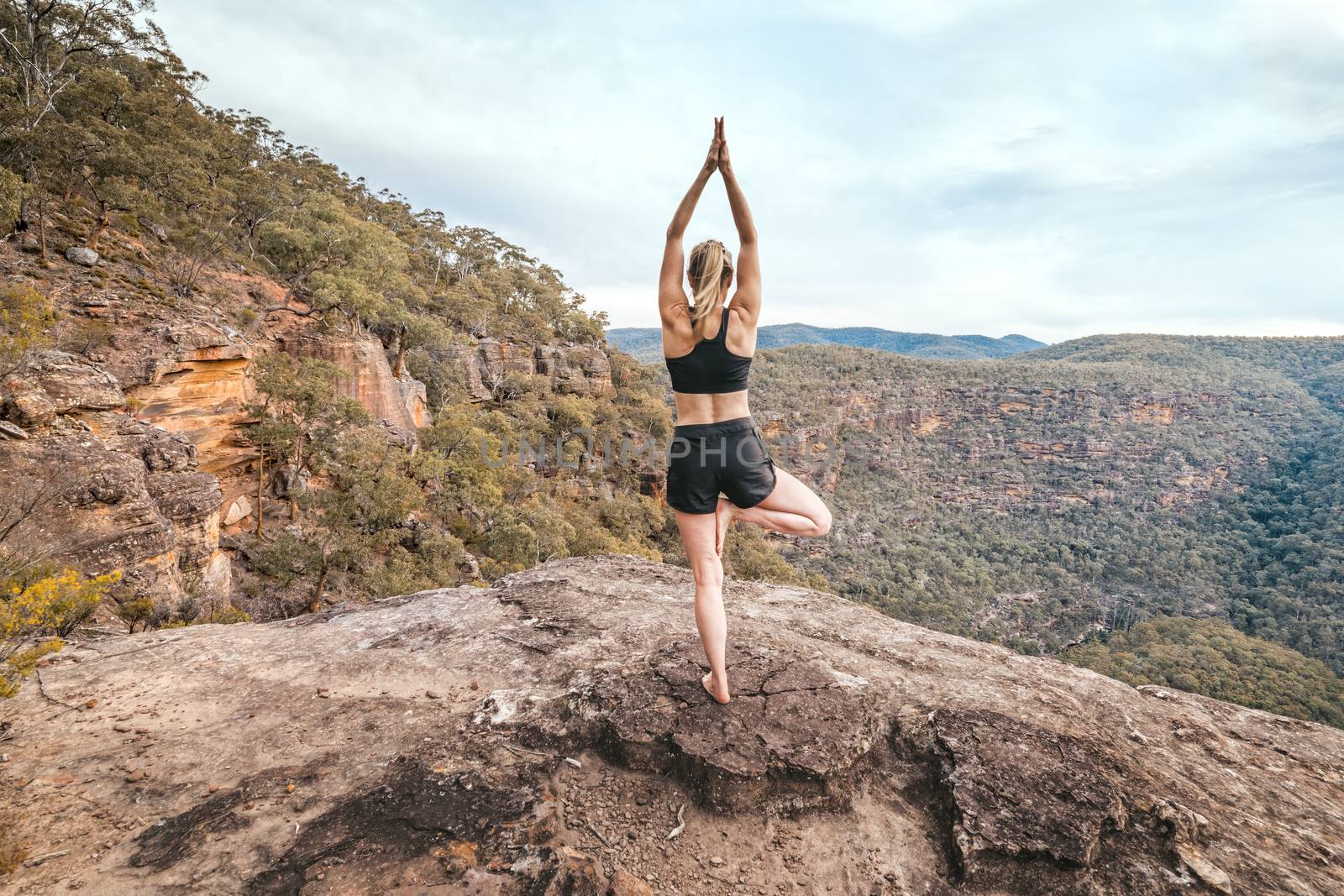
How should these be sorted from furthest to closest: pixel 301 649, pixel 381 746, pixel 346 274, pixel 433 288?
pixel 433 288 → pixel 346 274 → pixel 301 649 → pixel 381 746

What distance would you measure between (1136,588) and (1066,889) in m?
72.3

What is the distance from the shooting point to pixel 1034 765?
8.76 feet

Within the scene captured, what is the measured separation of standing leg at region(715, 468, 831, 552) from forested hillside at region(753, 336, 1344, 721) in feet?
131

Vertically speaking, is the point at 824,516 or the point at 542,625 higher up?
the point at 824,516

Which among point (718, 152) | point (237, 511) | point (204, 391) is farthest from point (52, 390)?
point (718, 152)

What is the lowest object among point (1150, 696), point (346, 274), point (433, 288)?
point (1150, 696)

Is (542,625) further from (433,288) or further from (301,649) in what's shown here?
(433,288)

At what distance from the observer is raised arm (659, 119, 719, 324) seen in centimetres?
252

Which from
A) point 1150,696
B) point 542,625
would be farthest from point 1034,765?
point 542,625

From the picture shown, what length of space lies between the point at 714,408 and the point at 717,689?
163cm

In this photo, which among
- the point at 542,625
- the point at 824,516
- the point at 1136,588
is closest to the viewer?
the point at 824,516

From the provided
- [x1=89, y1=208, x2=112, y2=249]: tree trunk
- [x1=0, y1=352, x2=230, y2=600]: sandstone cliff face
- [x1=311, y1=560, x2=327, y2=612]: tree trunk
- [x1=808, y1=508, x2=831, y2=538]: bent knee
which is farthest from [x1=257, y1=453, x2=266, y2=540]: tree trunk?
[x1=808, y1=508, x2=831, y2=538]: bent knee

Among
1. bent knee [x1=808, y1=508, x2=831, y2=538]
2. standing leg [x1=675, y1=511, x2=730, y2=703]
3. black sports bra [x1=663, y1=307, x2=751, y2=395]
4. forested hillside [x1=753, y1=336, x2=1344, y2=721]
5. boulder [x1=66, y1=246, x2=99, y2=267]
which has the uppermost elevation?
boulder [x1=66, y1=246, x2=99, y2=267]

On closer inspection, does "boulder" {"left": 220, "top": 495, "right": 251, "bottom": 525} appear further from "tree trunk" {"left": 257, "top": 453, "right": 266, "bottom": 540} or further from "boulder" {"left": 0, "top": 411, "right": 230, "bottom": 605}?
"boulder" {"left": 0, "top": 411, "right": 230, "bottom": 605}
